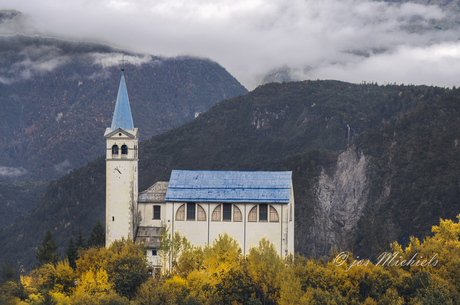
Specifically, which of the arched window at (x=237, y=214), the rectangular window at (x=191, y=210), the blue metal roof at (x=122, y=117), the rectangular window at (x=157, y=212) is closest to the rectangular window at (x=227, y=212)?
the arched window at (x=237, y=214)

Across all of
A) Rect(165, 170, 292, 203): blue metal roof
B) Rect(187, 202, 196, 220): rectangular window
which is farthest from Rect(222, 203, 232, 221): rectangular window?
Rect(187, 202, 196, 220): rectangular window

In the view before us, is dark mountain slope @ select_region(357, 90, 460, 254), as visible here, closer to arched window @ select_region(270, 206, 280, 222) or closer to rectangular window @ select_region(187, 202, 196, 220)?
arched window @ select_region(270, 206, 280, 222)

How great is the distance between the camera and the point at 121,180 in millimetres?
77938

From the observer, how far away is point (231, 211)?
3034 inches

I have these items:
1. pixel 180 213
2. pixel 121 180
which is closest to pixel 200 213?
pixel 180 213

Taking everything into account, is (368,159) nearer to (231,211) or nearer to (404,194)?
(404,194)

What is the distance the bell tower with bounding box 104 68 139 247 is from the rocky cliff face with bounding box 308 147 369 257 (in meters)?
Result: 76.2

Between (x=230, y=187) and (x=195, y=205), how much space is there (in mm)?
4871

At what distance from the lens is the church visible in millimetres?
76438

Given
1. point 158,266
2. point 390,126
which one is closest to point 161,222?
point 158,266

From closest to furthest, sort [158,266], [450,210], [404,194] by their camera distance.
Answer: [158,266]
[450,210]
[404,194]

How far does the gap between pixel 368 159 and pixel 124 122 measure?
95.5 metres

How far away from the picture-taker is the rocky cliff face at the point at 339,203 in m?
151

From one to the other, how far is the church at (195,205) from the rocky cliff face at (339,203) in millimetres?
69355
